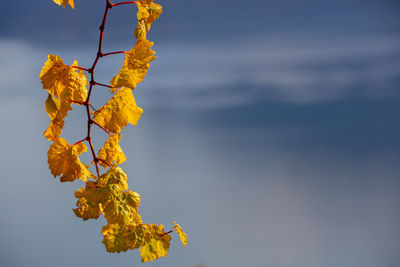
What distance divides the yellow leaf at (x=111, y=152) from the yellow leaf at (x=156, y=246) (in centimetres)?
13

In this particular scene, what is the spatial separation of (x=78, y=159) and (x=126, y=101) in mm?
118

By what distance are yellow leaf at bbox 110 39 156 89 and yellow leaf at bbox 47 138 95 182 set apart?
0.41ft

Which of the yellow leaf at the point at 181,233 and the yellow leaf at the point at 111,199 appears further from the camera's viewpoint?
the yellow leaf at the point at 181,233

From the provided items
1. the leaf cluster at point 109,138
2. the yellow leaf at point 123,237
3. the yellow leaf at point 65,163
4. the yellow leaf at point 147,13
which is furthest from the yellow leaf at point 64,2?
the yellow leaf at point 123,237

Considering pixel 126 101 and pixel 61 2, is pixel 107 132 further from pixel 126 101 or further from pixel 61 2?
pixel 61 2

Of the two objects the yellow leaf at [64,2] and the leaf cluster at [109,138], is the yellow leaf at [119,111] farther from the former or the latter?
the yellow leaf at [64,2]

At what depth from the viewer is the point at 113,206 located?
675mm

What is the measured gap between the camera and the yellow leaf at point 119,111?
0.71 m

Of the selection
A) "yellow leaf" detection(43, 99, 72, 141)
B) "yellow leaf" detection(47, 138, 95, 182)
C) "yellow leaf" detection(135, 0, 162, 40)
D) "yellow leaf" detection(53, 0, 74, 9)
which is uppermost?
"yellow leaf" detection(135, 0, 162, 40)

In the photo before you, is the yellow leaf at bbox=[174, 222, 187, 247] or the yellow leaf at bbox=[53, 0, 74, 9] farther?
the yellow leaf at bbox=[174, 222, 187, 247]

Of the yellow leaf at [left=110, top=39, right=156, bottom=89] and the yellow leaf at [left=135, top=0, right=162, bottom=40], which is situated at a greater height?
the yellow leaf at [left=135, top=0, right=162, bottom=40]

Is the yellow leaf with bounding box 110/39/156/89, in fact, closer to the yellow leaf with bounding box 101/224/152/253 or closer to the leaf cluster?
the leaf cluster

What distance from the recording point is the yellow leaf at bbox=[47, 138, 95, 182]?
71cm

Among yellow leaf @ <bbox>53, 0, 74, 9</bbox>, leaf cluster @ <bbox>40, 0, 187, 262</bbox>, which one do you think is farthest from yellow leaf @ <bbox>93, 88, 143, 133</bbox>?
yellow leaf @ <bbox>53, 0, 74, 9</bbox>
